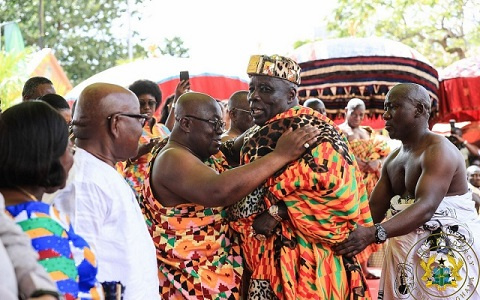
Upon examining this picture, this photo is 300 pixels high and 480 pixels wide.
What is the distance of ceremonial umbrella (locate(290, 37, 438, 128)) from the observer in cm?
1070

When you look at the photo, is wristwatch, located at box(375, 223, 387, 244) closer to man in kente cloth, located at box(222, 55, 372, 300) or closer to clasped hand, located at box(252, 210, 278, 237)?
man in kente cloth, located at box(222, 55, 372, 300)

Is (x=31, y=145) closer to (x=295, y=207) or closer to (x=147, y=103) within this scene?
(x=295, y=207)

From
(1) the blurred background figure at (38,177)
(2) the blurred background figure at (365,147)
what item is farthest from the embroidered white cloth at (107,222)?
(2) the blurred background figure at (365,147)

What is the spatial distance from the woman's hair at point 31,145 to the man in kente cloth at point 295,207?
1.64 metres

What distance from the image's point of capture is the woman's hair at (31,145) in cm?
257

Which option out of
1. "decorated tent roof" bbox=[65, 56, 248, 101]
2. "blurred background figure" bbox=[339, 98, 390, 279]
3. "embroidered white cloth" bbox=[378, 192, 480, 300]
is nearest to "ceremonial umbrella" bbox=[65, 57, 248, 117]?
"decorated tent roof" bbox=[65, 56, 248, 101]

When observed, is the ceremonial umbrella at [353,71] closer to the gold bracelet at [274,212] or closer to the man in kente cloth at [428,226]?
the man in kente cloth at [428,226]

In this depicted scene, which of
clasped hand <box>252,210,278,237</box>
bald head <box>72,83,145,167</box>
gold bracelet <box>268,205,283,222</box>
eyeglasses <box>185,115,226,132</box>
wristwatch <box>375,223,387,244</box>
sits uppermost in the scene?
bald head <box>72,83,145,167</box>

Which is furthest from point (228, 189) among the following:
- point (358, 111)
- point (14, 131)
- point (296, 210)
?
point (358, 111)

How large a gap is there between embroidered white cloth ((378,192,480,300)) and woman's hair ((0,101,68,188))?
9.89 feet

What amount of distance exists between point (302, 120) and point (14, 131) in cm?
190

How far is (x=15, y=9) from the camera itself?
3077 cm

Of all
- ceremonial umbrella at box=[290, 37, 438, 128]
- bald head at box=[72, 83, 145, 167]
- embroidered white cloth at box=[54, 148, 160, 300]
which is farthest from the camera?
ceremonial umbrella at box=[290, 37, 438, 128]

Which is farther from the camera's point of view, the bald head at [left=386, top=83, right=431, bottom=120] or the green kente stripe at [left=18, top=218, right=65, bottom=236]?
the bald head at [left=386, top=83, right=431, bottom=120]
